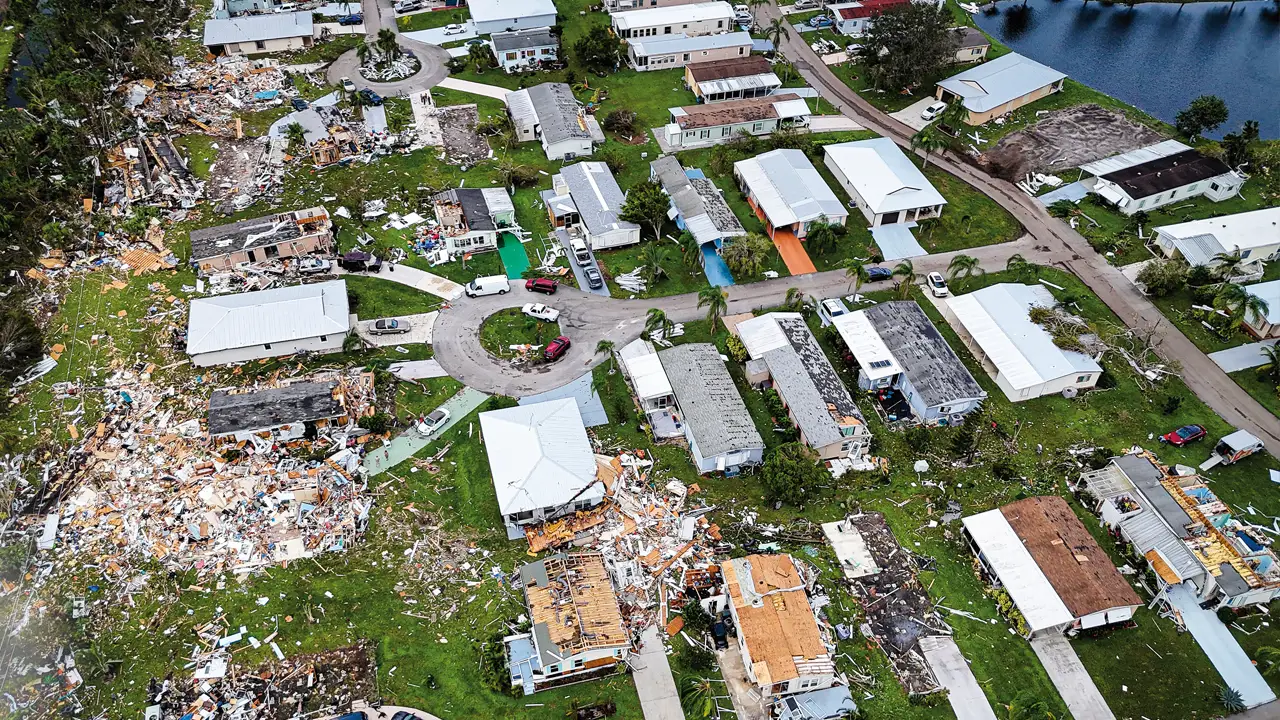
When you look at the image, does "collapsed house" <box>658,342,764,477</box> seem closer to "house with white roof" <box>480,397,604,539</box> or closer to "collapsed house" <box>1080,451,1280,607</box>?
"house with white roof" <box>480,397,604,539</box>

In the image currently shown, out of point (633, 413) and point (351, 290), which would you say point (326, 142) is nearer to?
point (351, 290)

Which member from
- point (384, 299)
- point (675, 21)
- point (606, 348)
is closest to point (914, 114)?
point (675, 21)

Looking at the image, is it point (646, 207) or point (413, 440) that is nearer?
point (413, 440)

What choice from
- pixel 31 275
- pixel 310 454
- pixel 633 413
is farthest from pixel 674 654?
pixel 31 275

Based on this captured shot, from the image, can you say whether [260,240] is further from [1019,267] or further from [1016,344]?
[1019,267]

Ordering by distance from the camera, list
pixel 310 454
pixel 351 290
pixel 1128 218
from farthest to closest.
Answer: pixel 1128 218 → pixel 351 290 → pixel 310 454

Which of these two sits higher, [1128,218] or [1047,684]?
[1128,218]

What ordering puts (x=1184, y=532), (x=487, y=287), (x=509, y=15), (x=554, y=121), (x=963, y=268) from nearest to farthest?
(x=1184, y=532) < (x=487, y=287) < (x=963, y=268) < (x=554, y=121) < (x=509, y=15)

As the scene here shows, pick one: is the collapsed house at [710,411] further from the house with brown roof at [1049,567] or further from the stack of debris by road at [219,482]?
the stack of debris by road at [219,482]
